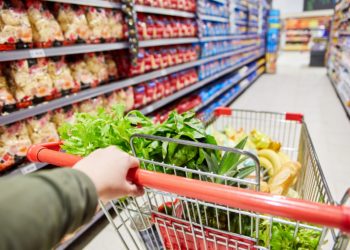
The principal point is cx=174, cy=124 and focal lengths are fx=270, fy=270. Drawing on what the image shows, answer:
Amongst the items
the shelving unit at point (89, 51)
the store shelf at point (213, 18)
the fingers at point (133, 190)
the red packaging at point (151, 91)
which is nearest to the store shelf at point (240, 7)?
the store shelf at point (213, 18)

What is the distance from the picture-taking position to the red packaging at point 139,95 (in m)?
2.67

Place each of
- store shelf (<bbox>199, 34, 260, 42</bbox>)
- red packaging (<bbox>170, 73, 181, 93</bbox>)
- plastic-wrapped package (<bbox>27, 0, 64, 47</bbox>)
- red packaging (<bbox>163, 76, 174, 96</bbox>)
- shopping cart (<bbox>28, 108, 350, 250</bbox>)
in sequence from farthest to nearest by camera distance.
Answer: store shelf (<bbox>199, 34, 260, 42</bbox>) → red packaging (<bbox>170, 73, 181, 93</bbox>) → red packaging (<bbox>163, 76, 174, 96</bbox>) → plastic-wrapped package (<bbox>27, 0, 64, 47</bbox>) → shopping cart (<bbox>28, 108, 350, 250</bbox>)

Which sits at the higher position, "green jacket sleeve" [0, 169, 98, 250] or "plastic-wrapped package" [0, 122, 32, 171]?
"green jacket sleeve" [0, 169, 98, 250]

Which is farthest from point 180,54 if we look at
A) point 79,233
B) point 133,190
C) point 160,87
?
point 133,190

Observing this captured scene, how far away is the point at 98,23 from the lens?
6.93 feet

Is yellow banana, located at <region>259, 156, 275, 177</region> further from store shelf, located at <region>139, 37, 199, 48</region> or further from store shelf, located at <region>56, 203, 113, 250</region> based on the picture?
store shelf, located at <region>139, 37, 199, 48</region>

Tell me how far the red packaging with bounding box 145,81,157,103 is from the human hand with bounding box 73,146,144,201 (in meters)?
2.20

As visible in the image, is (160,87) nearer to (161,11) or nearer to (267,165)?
(161,11)

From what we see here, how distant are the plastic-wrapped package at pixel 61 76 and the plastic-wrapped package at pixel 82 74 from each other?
0.23ft

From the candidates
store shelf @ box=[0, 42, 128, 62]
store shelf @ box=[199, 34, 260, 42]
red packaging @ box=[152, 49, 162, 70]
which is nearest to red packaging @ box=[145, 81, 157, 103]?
red packaging @ box=[152, 49, 162, 70]

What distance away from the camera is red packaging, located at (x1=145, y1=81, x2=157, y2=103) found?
9.30 ft

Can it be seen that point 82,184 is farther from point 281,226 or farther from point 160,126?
point 281,226

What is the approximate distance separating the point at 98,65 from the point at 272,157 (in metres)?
1.53

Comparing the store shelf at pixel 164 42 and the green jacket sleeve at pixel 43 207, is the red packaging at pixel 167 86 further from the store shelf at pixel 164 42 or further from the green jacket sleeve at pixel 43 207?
the green jacket sleeve at pixel 43 207
